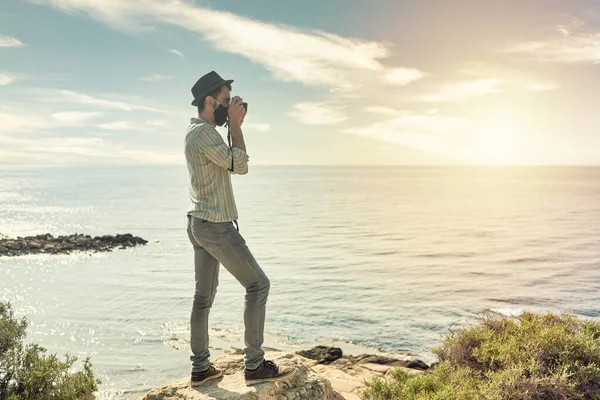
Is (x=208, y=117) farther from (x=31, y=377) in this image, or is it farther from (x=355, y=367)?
(x=355, y=367)

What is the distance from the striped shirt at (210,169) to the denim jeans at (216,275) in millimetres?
129

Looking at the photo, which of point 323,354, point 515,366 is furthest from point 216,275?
point 323,354

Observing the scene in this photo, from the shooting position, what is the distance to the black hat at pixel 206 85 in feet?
16.0

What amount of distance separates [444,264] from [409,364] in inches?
552

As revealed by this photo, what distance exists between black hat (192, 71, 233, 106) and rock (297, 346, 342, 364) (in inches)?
315

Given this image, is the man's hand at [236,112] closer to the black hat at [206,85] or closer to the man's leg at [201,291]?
the black hat at [206,85]

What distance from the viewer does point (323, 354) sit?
36.7ft

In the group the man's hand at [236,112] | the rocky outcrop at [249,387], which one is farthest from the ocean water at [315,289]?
the man's hand at [236,112]

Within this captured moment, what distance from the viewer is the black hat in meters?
4.87

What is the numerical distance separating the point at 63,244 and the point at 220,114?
31.0 m

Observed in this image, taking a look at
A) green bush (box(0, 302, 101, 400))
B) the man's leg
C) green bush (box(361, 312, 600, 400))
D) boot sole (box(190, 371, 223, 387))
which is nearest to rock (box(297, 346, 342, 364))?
green bush (box(361, 312, 600, 400))

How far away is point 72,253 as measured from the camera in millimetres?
29688

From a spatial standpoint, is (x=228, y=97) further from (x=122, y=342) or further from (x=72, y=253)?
(x=72, y=253)

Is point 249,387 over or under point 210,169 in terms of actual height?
under
